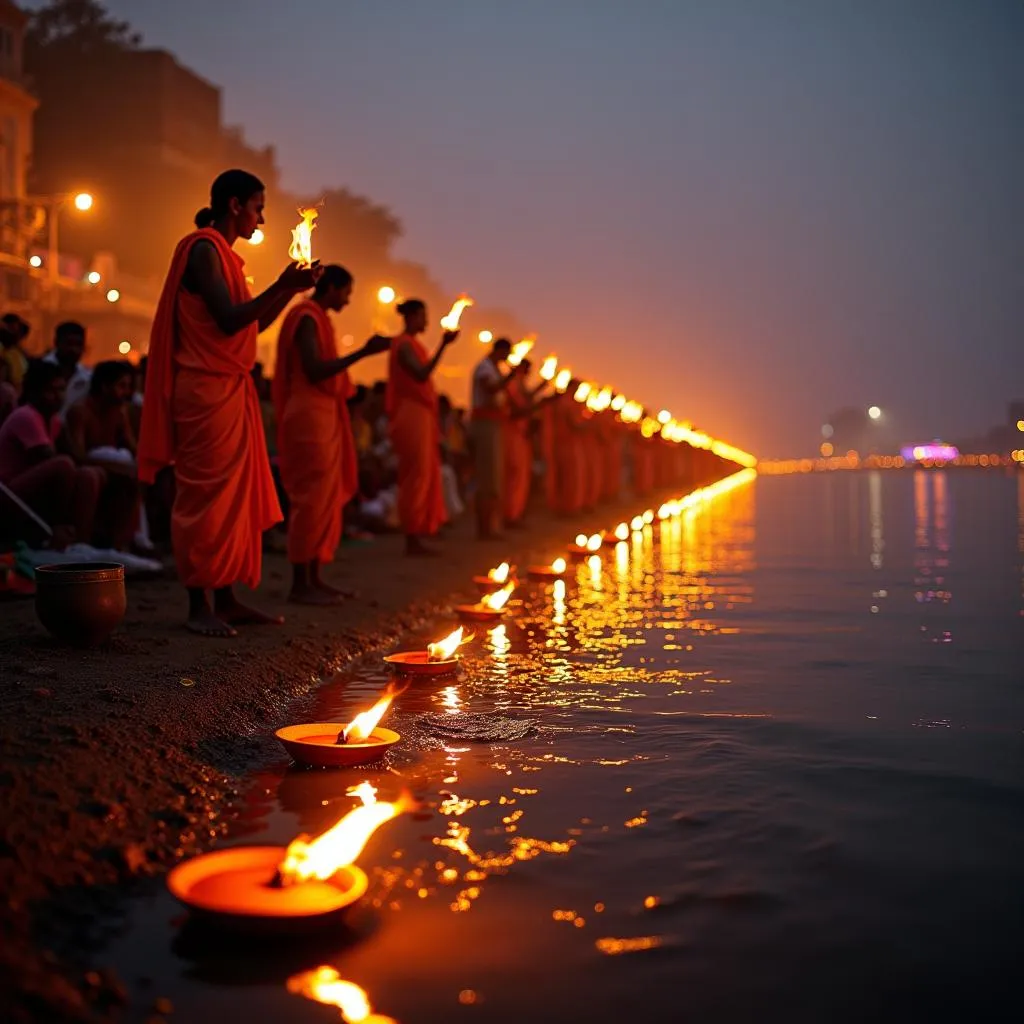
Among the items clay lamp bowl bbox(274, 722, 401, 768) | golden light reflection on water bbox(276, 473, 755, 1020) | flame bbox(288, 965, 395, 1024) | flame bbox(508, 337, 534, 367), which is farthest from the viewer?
flame bbox(508, 337, 534, 367)

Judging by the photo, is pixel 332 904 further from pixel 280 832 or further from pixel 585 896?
pixel 280 832

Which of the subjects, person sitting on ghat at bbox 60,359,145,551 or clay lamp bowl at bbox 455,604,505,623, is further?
person sitting on ghat at bbox 60,359,145,551

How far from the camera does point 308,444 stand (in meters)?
7.91

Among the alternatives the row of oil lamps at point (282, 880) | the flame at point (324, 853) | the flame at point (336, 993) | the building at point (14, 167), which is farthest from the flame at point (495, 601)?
the building at point (14, 167)

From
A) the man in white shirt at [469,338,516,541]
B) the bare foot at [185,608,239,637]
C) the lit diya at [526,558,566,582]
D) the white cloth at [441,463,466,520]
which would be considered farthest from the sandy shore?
the white cloth at [441,463,466,520]

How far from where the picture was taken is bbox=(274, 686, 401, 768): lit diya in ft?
13.1

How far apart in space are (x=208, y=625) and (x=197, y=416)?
1.04 meters

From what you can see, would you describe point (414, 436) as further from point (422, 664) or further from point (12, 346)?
point (422, 664)

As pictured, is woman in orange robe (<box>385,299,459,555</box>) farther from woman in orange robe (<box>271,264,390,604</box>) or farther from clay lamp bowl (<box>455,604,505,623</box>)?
clay lamp bowl (<box>455,604,505,623</box>)

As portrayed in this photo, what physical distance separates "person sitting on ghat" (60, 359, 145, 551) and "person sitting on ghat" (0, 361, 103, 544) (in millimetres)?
519

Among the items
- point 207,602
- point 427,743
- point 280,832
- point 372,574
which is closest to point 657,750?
point 427,743

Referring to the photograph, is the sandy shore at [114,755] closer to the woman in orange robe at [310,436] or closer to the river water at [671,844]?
the river water at [671,844]

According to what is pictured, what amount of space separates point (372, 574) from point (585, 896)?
24.0 feet

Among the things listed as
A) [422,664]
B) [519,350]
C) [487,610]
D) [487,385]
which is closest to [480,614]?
[487,610]
